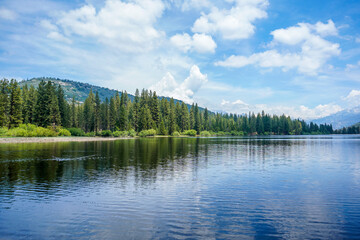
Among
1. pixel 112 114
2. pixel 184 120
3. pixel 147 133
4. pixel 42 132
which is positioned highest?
pixel 112 114

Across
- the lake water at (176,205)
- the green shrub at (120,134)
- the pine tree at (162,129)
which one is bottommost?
the lake water at (176,205)

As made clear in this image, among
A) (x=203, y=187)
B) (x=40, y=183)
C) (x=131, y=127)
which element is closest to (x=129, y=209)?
(x=203, y=187)

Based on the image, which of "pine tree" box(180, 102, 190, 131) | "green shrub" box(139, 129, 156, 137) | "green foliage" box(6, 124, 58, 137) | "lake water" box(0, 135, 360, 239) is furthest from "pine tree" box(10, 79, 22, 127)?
"pine tree" box(180, 102, 190, 131)

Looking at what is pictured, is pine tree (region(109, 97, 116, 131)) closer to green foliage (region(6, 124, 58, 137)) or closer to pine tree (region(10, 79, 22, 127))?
green foliage (region(6, 124, 58, 137))

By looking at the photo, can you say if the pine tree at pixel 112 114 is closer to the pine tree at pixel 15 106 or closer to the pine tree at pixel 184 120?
the pine tree at pixel 184 120

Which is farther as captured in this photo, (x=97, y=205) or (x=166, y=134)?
(x=166, y=134)

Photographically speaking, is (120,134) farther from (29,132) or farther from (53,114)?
(29,132)

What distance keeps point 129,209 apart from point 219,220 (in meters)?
5.19

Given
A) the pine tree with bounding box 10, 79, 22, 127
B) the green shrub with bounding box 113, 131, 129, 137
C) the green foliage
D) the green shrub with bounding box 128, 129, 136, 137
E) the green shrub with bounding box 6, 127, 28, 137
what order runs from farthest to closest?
the green shrub with bounding box 128, 129, 136, 137, the green shrub with bounding box 113, 131, 129, 137, the pine tree with bounding box 10, 79, 22, 127, the green foliage, the green shrub with bounding box 6, 127, 28, 137

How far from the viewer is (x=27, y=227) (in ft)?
36.9

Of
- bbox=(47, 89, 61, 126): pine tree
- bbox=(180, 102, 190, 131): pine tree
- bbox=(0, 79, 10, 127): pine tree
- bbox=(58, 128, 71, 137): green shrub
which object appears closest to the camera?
bbox=(0, 79, 10, 127): pine tree

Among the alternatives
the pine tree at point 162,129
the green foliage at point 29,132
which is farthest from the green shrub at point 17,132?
the pine tree at point 162,129

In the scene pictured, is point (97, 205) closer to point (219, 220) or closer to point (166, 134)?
point (219, 220)

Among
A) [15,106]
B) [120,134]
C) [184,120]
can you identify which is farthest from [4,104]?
[184,120]
